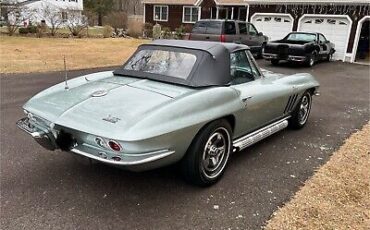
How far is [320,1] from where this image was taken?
18.2 m

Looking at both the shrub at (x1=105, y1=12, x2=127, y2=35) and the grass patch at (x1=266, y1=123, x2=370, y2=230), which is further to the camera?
the shrub at (x1=105, y1=12, x2=127, y2=35)

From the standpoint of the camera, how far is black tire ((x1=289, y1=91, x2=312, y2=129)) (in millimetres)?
5633

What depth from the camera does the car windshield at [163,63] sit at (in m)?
4.01

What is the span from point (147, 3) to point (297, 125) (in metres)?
27.7

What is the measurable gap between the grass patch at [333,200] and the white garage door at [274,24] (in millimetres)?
16575

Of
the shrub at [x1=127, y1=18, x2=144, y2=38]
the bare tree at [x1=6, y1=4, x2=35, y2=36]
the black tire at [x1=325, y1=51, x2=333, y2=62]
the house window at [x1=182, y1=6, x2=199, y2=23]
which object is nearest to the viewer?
the black tire at [x1=325, y1=51, x2=333, y2=62]

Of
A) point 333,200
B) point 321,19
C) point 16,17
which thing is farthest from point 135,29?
point 333,200

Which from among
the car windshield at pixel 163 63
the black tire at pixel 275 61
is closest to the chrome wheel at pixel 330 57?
the black tire at pixel 275 61

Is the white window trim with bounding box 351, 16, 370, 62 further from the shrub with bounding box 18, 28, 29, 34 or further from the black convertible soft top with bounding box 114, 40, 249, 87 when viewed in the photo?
the shrub with bounding box 18, 28, 29, 34

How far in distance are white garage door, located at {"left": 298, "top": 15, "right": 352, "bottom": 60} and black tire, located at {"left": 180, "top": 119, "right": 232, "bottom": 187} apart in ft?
56.0

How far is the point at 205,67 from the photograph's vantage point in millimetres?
3953

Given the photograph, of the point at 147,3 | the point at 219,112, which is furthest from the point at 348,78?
the point at 147,3

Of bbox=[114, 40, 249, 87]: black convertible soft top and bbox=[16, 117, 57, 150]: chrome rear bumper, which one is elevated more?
bbox=[114, 40, 249, 87]: black convertible soft top

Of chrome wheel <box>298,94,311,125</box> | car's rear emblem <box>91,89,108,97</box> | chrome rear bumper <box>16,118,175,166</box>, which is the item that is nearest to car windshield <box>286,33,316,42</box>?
chrome wheel <box>298,94,311,125</box>
